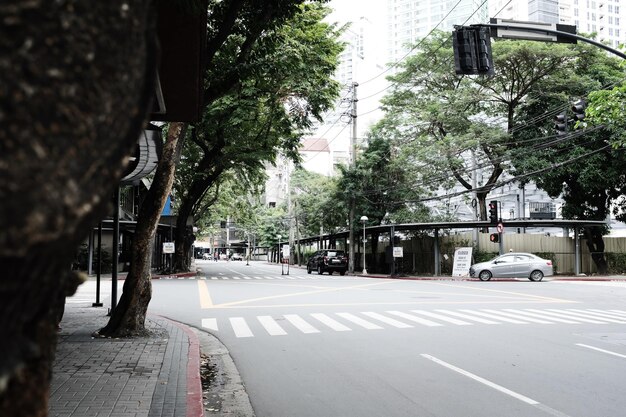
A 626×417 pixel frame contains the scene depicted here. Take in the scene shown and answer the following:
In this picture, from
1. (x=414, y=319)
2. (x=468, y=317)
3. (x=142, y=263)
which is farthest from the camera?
(x=468, y=317)

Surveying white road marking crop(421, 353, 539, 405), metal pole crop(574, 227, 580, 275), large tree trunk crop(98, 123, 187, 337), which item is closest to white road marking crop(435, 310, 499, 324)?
white road marking crop(421, 353, 539, 405)

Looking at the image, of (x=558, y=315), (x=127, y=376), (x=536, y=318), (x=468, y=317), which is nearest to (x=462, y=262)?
(x=558, y=315)

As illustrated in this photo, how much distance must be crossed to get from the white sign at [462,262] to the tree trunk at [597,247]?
328 inches

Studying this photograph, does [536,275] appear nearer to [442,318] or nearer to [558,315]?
[558,315]

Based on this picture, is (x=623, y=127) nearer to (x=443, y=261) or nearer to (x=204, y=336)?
(x=443, y=261)

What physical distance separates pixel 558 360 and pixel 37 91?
8387 millimetres

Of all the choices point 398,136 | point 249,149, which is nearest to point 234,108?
point 249,149

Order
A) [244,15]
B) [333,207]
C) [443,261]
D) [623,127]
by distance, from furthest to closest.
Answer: [333,207] → [443,261] → [623,127] → [244,15]

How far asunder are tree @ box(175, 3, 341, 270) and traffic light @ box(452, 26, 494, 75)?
3960mm

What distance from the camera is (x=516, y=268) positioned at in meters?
27.8

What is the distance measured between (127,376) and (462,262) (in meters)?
27.1

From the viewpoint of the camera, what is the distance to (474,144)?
31.5m

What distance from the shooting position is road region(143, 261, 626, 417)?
19.1 feet

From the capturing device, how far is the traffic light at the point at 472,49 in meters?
10.9
